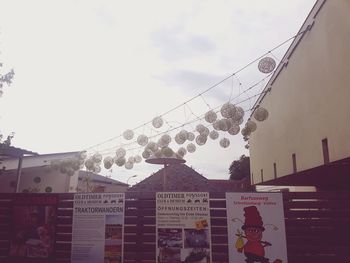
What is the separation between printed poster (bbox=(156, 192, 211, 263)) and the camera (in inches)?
240

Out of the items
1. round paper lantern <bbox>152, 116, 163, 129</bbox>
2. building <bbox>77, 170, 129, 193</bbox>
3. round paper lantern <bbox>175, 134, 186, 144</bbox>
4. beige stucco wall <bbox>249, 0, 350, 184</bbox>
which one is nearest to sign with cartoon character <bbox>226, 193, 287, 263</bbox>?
beige stucco wall <bbox>249, 0, 350, 184</bbox>

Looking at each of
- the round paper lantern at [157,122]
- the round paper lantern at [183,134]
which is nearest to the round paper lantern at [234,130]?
the round paper lantern at [183,134]

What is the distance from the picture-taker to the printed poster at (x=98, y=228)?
21.1 feet

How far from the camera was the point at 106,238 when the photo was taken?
6.47 metres

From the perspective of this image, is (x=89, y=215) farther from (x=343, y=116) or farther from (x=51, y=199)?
(x=343, y=116)

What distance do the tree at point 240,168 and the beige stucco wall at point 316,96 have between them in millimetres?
21591

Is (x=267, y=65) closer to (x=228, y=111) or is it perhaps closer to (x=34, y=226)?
(x=228, y=111)

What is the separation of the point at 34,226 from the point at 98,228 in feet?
4.42

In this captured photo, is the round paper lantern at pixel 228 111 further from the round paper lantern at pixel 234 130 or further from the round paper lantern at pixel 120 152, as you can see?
the round paper lantern at pixel 120 152

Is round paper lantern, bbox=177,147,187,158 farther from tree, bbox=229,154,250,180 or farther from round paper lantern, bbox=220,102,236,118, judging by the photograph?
tree, bbox=229,154,250,180

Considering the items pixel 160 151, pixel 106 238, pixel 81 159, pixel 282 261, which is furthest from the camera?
pixel 81 159

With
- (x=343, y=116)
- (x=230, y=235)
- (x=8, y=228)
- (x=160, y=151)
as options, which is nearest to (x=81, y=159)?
(x=160, y=151)

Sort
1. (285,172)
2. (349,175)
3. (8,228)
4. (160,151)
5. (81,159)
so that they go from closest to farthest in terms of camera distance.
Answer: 1. (8,228)
2. (349,175)
3. (160,151)
4. (285,172)
5. (81,159)

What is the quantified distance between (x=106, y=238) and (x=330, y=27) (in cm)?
627
